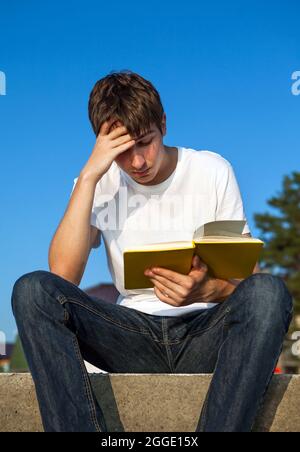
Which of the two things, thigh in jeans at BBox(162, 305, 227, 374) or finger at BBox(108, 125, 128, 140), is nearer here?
thigh in jeans at BBox(162, 305, 227, 374)

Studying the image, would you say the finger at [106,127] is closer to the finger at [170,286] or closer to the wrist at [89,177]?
the wrist at [89,177]

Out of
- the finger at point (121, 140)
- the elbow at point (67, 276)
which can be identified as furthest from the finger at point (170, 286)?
the finger at point (121, 140)

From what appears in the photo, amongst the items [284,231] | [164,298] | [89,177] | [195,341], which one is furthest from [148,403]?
[284,231]

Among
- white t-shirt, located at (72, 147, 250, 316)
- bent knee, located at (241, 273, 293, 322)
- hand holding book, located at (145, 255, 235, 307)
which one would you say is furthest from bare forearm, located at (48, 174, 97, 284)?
bent knee, located at (241, 273, 293, 322)

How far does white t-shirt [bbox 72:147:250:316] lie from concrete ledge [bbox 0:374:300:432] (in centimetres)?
45

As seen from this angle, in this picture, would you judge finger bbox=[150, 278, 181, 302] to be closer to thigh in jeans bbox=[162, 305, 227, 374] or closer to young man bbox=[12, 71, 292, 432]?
young man bbox=[12, 71, 292, 432]

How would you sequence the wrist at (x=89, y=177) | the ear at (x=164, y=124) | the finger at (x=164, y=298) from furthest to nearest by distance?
the ear at (x=164, y=124), the wrist at (x=89, y=177), the finger at (x=164, y=298)

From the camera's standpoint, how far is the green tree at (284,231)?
4581cm

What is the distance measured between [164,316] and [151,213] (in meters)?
0.56

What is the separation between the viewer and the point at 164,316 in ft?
10.1

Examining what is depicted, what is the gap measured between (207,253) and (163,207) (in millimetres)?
741

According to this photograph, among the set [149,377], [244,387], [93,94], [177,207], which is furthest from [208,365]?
[93,94]

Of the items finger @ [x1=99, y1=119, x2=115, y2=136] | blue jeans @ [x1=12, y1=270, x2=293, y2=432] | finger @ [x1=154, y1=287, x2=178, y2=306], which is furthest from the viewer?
finger @ [x1=99, y1=119, x2=115, y2=136]

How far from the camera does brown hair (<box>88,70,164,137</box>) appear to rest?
3.29m
